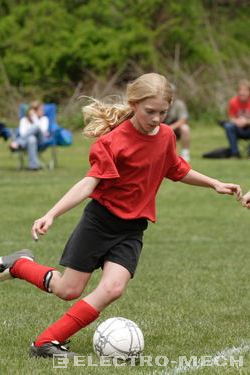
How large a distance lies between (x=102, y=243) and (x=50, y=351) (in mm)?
654

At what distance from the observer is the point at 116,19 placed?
30.7 meters

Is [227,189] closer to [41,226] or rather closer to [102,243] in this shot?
[102,243]

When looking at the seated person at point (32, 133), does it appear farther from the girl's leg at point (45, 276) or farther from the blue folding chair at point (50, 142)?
the girl's leg at point (45, 276)

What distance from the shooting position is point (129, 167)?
5.50 metres

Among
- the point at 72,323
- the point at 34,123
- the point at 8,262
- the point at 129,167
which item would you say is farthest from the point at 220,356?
the point at 34,123

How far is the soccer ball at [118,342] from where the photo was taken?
5.29 meters

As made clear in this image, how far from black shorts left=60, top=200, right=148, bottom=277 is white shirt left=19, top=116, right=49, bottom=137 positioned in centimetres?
1192

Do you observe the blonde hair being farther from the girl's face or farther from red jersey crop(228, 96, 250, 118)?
red jersey crop(228, 96, 250, 118)

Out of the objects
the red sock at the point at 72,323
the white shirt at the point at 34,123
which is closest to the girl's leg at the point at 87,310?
the red sock at the point at 72,323

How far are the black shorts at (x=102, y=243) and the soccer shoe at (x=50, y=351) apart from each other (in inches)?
17.4

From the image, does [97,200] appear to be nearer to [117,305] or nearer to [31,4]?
[117,305]

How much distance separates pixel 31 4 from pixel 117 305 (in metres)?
24.6

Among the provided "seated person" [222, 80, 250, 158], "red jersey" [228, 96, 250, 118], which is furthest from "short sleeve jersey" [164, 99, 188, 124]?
"red jersey" [228, 96, 250, 118]

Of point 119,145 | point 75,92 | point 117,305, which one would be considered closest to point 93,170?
point 119,145
